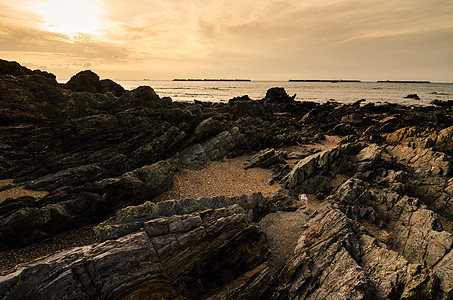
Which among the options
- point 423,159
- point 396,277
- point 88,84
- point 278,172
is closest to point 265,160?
point 278,172

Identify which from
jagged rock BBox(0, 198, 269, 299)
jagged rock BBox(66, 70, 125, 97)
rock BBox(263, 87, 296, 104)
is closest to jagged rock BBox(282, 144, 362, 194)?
jagged rock BBox(0, 198, 269, 299)

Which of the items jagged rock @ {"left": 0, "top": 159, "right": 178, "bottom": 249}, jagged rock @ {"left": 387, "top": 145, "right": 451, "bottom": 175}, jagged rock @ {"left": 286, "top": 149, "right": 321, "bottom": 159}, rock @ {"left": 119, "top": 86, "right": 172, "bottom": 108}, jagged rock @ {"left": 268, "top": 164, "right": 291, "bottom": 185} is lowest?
jagged rock @ {"left": 268, "top": 164, "right": 291, "bottom": 185}

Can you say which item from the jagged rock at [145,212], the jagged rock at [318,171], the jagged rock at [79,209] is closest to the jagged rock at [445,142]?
the jagged rock at [318,171]

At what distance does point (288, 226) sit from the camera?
42.5ft

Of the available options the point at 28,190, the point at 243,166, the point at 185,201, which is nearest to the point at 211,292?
the point at 185,201

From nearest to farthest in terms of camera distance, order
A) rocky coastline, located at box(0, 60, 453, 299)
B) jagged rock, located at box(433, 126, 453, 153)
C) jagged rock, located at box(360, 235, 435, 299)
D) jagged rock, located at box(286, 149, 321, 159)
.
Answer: rocky coastline, located at box(0, 60, 453, 299) < jagged rock, located at box(360, 235, 435, 299) < jagged rock, located at box(433, 126, 453, 153) < jagged rock, located at box(286, 149, 321, 159)

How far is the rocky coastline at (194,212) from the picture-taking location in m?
7.53

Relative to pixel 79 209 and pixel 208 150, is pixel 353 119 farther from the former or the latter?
Result: pixel 79 209

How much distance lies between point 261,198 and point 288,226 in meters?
2.60

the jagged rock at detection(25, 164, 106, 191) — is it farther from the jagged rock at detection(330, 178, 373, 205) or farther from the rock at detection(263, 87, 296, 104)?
the rock at detection(263, 87, 296, 104)

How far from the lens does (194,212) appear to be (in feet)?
32.6

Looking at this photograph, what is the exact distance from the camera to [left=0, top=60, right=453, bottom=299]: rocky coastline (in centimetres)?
753

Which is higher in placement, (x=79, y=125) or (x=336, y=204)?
(x=79, y=125)

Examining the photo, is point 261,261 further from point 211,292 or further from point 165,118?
point 165,118
